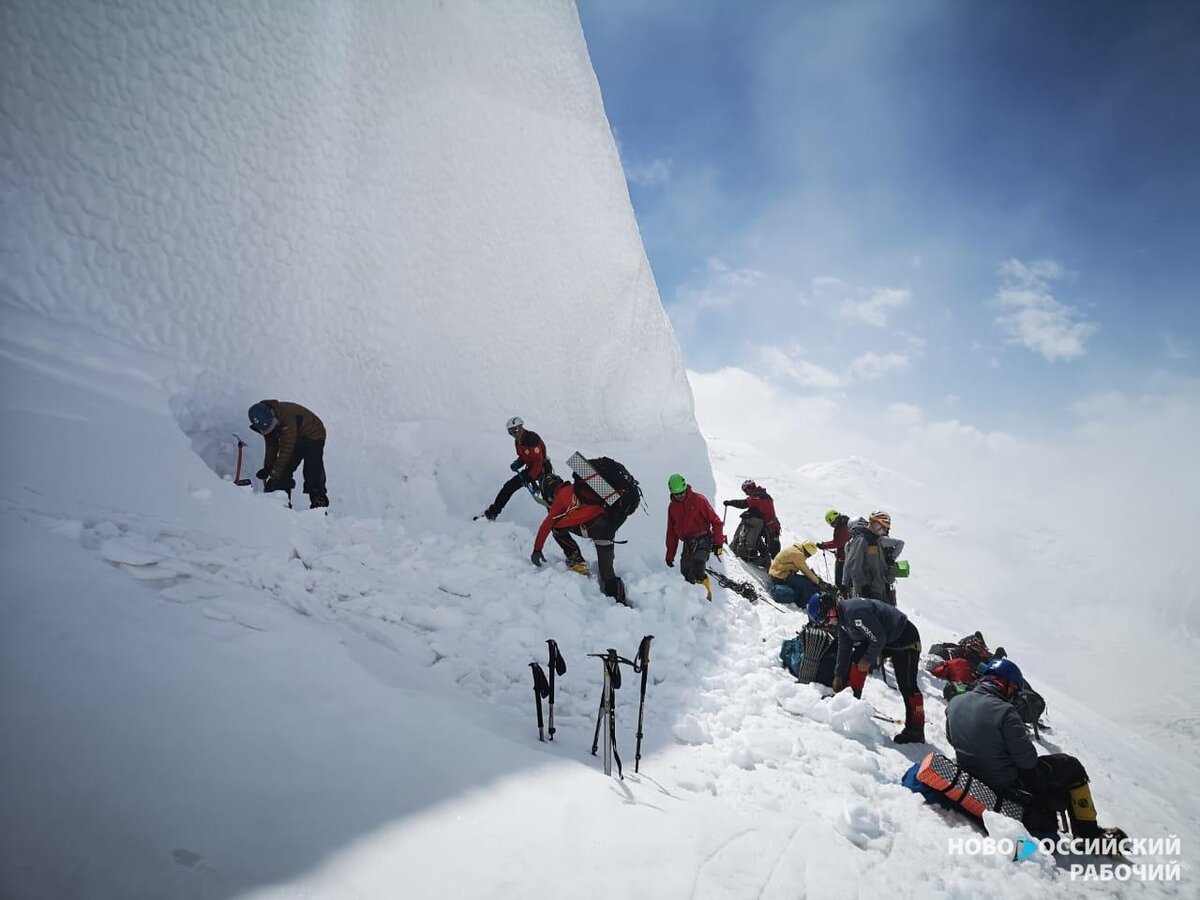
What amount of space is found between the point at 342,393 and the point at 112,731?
19.6 feet

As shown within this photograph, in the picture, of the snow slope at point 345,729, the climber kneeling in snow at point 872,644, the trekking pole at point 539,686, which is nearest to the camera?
the snow slope at point 345,729

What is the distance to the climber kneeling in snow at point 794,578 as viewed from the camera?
797cm

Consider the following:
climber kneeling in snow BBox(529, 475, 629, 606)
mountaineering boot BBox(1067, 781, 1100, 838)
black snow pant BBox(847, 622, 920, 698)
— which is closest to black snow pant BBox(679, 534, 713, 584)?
climber kneeling in snow BBox(529, 475, 629, 606)

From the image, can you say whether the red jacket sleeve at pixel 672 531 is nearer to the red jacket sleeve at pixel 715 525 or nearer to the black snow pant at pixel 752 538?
the red jacket sleeve at pixel 715 525

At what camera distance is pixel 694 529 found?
7512 mm

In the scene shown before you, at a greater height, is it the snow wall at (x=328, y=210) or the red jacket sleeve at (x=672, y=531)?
the snow wall at (x=328, y=210)

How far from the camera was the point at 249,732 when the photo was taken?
87.7 inches

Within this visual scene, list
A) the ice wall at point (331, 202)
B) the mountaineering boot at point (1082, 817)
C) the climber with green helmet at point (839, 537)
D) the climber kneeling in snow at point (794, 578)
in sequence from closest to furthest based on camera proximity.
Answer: the mountaineering boot at point (1082, 817) < the ice wall at point (331, 202) < the climber kneeling in snow at point (794, 578) < the climber with green helmet at point (839, 537)

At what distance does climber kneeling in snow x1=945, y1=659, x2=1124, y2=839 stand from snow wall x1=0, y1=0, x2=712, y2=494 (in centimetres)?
661

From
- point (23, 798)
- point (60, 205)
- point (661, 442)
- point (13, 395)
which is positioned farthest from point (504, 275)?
point (23, 798)

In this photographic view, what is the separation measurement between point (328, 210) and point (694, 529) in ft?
21.6

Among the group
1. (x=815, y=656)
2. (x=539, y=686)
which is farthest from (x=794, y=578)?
(x=539, y=686)

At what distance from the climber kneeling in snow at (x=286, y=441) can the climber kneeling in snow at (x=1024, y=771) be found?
660cm

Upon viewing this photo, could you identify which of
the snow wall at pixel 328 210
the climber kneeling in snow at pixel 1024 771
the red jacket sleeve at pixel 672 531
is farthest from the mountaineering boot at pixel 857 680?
the snow wall at pixel 328 210
